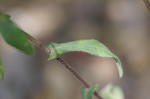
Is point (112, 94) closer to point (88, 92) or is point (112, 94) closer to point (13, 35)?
point (88, 92)

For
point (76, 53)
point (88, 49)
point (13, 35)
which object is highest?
point (13, 35)

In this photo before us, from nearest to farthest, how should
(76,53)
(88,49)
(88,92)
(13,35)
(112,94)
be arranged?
(13,35) < (88,49) < (88,92) < (112,94) < (76,53)

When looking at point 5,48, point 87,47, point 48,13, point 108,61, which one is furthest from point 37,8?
point 87,47

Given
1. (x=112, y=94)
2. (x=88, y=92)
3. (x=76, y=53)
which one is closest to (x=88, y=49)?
(x=88, y=92)

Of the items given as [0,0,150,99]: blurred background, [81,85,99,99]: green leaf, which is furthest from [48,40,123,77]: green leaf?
[0,0,150,99]: blurred background

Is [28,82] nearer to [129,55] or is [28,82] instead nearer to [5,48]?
[5,48]

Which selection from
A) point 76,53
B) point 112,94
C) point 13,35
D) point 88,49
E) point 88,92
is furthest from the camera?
point 76,53

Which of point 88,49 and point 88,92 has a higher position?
point 88,49

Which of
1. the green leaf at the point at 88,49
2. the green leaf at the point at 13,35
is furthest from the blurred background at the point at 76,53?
the green leaf at the point at 13,35
